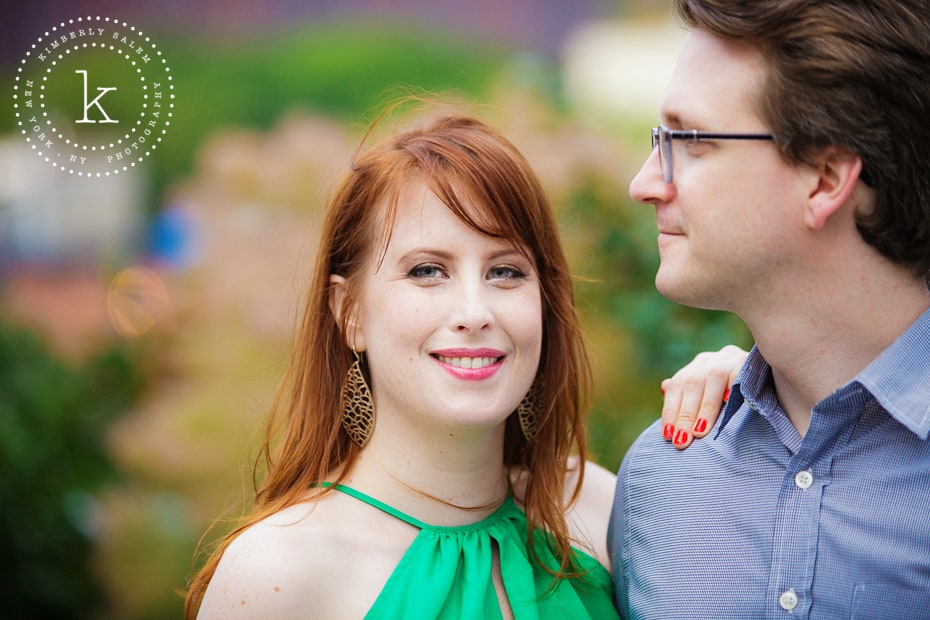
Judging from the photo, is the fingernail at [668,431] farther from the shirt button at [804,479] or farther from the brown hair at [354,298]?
the shirt button at [804,479]

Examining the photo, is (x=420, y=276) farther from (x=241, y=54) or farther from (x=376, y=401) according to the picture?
(x=241, y=54)

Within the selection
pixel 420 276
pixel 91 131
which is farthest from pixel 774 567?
pixel 91 131

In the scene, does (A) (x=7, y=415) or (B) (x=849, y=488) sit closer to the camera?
(B) (x=849, y=488)

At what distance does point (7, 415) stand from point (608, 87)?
332 centimetres

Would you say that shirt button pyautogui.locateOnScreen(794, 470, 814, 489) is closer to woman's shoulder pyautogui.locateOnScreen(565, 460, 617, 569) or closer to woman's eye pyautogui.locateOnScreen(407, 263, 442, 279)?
woman's shoulder pyautogui.locateOnScreen(565, 460, 617, 569)

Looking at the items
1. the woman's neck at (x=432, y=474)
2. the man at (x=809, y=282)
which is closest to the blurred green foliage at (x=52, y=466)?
the woman's neck at (x=432, y=474)

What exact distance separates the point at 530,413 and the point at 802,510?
841 millimetres

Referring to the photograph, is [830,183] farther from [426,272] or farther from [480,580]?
[480,580]

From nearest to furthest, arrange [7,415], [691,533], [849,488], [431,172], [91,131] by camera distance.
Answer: [849,488], [691,533], [431,172], [7,415], [91,131]

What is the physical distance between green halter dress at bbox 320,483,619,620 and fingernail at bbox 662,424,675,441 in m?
0.39

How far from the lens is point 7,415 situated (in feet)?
15.5

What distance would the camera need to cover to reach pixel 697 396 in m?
2.55

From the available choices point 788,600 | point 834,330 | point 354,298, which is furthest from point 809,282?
point 354,298

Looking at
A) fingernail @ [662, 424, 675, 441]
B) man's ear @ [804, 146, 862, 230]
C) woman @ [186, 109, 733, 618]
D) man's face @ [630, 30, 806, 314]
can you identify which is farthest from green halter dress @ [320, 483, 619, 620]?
man's ear @ [804, 146, 862, 230]
